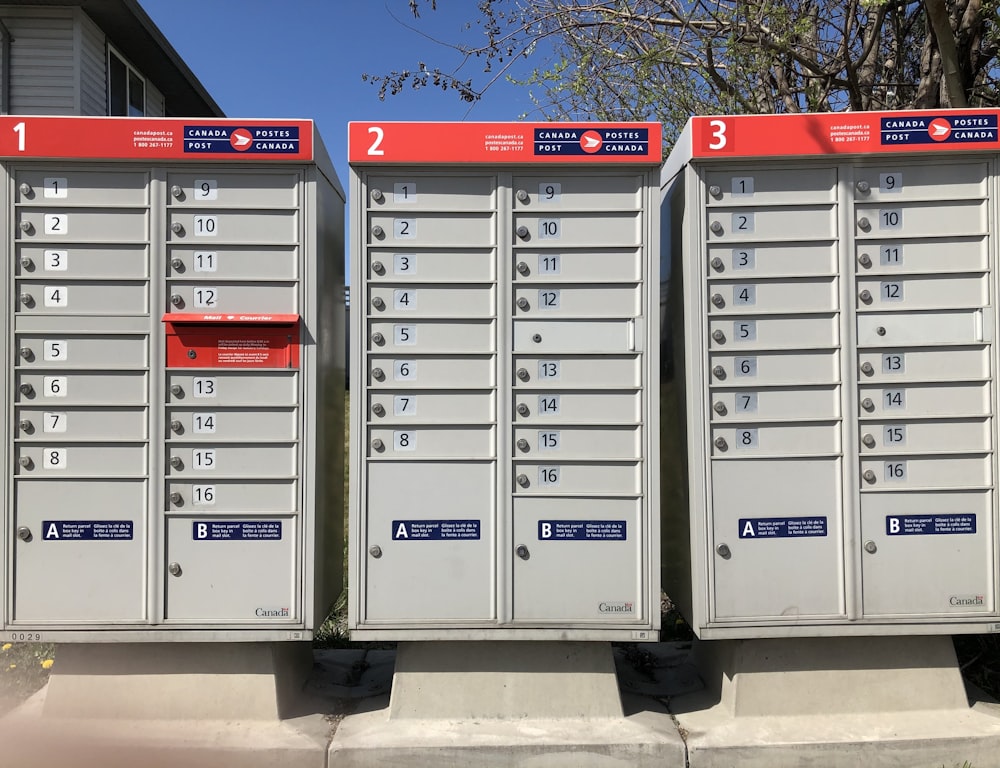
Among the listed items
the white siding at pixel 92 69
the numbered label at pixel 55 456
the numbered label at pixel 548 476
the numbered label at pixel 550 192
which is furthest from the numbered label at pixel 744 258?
the white siding at pixel 92 69

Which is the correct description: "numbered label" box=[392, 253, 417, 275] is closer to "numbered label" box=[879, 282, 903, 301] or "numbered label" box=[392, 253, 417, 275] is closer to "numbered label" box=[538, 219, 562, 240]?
"numbered label" box=[538, 219, 562, 240]

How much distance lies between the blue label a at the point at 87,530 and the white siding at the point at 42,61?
7.88m

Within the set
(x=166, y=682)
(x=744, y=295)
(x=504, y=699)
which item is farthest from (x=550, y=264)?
(x=166, y=682)

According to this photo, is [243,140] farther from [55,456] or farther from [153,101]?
[153,101]

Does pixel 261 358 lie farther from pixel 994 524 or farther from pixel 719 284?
pixel 994 524

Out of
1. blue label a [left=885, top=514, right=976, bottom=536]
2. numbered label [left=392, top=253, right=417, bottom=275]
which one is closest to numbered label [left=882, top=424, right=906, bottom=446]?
blue label a [left=885, top=514, right=976, bottom=536]

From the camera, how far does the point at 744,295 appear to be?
134 inches

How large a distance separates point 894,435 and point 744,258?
1.18 m

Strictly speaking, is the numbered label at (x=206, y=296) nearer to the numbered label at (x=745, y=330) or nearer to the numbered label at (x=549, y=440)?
the numbered label at (x=549, y=440)

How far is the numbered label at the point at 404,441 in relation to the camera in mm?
3408

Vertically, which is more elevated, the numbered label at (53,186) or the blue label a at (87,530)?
the numbered label at (53,186)

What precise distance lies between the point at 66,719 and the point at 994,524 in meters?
4.83

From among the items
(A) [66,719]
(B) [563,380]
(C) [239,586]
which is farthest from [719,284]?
(A) [66,719]

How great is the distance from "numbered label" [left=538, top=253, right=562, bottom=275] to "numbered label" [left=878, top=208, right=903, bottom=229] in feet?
5.39
